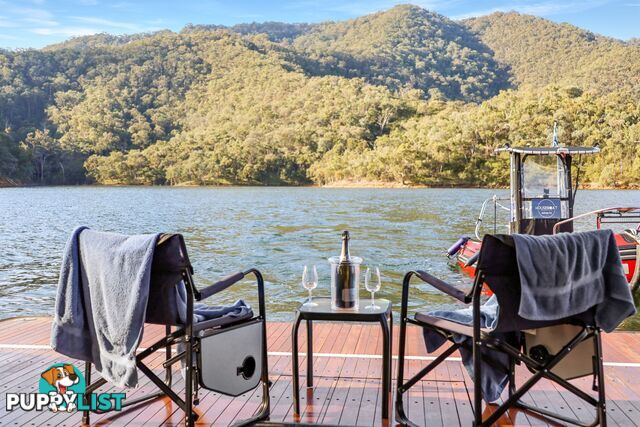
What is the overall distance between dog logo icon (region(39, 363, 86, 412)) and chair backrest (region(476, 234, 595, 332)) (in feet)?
4.45

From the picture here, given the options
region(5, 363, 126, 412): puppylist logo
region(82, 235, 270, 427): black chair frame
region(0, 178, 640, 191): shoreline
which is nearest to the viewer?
region(82, 235, 270, 427): black chair frame

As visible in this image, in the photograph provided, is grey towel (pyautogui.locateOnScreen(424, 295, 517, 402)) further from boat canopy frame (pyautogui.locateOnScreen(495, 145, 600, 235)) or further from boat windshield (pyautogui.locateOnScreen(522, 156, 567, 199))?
boat windshield (pyautogui.locateOnScreen(522, 156, 567, 199))

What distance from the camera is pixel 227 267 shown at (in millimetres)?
11773

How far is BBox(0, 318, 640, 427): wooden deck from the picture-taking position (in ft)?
7.04

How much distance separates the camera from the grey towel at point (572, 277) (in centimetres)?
180

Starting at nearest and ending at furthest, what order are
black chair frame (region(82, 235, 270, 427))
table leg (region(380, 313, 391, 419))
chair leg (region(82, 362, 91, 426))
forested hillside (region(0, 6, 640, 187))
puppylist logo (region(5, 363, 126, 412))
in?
black chair frame (region(82, 235, 270, 427)) < table leg (region(380, 313, 391, 419)) < chair leg (region(82, 362, 91, 426)) < puppylist logo (region(5, 363, 126, 412)) < forested hillside (region(0, 6, 640, 187))

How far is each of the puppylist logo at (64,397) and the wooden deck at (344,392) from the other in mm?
37

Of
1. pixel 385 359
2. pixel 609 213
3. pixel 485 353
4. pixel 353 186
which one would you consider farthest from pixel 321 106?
pixel 385 359

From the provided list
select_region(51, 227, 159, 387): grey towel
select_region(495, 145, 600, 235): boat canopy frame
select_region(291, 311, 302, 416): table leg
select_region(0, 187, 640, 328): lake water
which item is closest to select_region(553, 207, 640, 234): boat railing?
select_region(495, 145, 600, 235): boat canopy frame

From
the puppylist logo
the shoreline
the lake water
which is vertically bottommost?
the lake water

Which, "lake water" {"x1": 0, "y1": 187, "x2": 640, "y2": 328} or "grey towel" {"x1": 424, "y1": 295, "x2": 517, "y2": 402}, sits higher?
"grey towel" {"x1": 424, "y1": 295, "x2": 517, "y2": 402}

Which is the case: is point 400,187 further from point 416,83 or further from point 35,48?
point 35,48

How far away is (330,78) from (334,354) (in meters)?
56.3

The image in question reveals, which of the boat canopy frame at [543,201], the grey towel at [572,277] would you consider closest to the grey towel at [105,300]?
the grey towel at [572,277]
